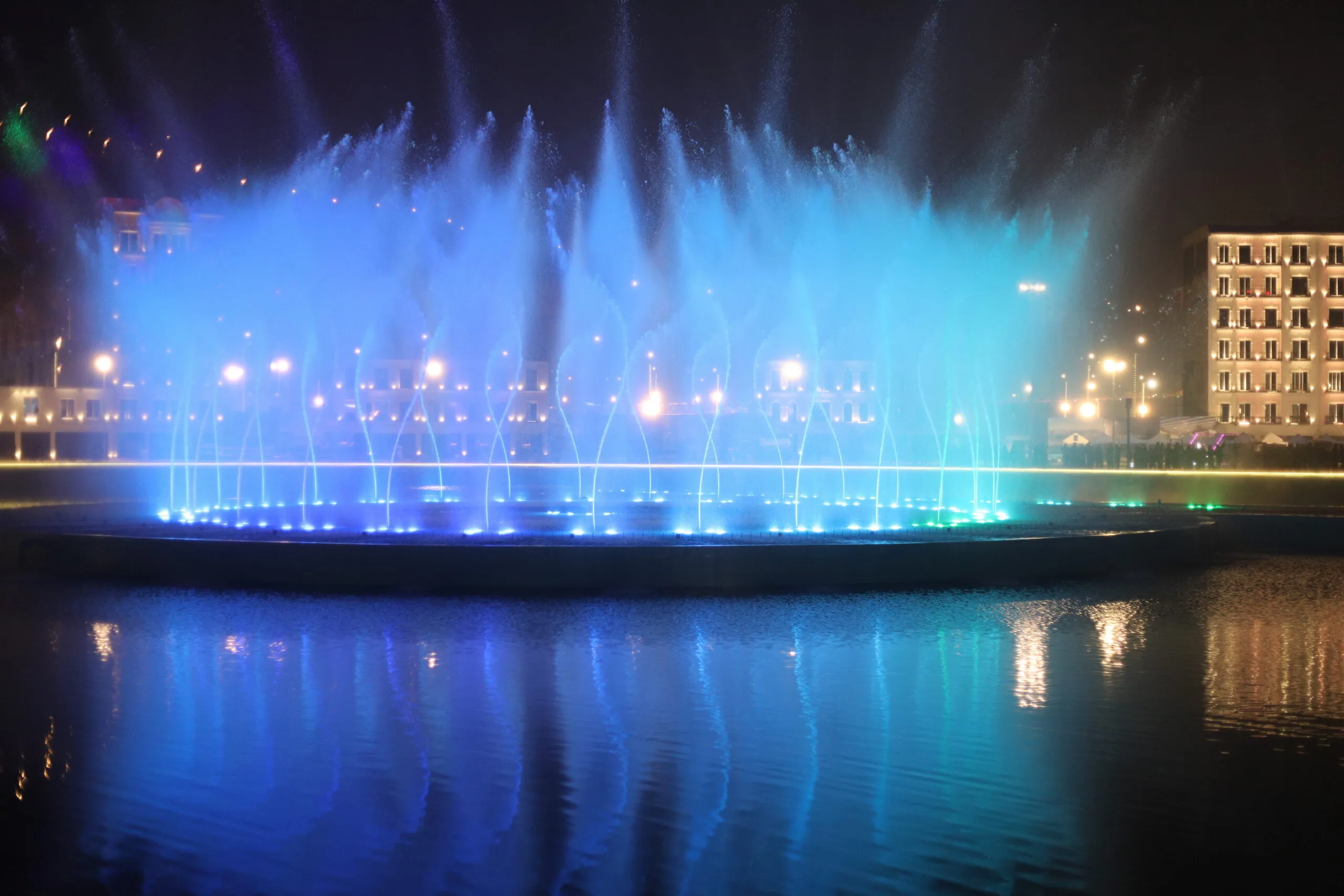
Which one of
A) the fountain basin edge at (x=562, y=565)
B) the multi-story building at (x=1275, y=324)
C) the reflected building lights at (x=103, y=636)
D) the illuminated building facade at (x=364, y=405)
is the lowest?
the reflected building lights at (x=103, y=636)

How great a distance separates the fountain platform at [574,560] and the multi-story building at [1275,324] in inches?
2384

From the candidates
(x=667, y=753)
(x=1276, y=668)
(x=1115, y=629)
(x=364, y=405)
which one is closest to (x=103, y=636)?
(x=667, y=753)

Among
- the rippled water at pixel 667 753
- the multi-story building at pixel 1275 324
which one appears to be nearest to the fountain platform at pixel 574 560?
the rippled water at pixel 667 753

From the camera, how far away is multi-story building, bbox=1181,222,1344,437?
6950 centimetres

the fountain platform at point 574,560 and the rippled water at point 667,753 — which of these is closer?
the rippled water at point 667,753

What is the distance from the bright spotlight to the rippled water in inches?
2200

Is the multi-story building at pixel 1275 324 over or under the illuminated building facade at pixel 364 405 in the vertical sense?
over

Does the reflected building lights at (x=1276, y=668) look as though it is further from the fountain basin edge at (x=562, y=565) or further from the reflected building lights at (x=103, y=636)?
the reflected building lights at (x=103, y=636)

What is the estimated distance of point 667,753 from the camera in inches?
253

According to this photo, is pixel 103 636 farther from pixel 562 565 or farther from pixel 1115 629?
pixel 1115 629

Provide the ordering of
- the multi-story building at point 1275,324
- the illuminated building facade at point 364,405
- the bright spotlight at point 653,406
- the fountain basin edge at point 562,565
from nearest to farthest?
1. the fountain basin edge at point 562,565
2. the illuminated building facade at point 364,405
3. the bright spotlight at point 653,406
4. the multi-story building at point 1275,324

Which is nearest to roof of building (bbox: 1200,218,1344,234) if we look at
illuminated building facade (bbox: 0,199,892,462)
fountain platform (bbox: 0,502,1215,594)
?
illuminated building facade (bbox: 0,199,892,462)

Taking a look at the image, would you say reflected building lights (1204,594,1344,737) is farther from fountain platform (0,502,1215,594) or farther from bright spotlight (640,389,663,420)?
bright spotlight (640,389,663,420)

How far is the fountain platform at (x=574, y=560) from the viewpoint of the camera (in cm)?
1270
